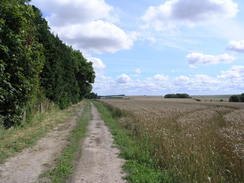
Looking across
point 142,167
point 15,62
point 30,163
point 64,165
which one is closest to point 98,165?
point 64,165

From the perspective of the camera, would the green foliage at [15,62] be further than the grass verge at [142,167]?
Yes

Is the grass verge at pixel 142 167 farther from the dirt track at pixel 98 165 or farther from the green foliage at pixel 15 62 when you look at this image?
the green foliage at pixel 15 62

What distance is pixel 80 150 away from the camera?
7.61m

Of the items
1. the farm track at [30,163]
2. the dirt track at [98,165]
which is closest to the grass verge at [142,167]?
the dirt track at [98,165]

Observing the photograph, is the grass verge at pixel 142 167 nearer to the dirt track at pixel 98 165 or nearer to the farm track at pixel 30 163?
the dirt track at pixel 98 165

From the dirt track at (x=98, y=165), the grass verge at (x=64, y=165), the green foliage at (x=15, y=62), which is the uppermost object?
the green foliage at (x=15, y=62)

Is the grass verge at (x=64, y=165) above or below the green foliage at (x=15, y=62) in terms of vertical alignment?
below

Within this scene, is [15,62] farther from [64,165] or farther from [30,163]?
[64,165]

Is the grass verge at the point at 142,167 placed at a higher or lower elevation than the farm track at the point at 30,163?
lower

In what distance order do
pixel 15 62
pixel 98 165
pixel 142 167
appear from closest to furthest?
pixel 142 167 → pixel 98 165 → pixel 15 62

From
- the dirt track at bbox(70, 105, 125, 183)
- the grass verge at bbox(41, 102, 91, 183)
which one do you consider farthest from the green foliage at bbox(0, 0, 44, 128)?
the dirt track at bbox(70, 105, 125, 183)

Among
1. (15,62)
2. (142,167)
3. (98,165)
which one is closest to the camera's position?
(142,167)

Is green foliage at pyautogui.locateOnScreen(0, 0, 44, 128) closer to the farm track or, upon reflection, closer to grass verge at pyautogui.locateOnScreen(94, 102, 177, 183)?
the farm track

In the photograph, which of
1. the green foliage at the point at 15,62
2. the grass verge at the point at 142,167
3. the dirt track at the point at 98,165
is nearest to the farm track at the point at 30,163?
the dirt track at the point at 98,165
